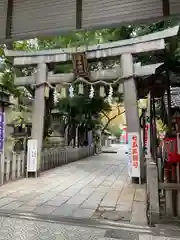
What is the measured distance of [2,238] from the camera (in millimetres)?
3756

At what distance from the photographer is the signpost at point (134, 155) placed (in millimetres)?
8852

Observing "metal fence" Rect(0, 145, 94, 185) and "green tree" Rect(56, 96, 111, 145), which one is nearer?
"metal fence" Rect(0, 145, 94, 185)

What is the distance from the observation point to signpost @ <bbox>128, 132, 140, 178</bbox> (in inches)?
348

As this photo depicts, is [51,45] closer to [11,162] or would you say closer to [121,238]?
[11,162]

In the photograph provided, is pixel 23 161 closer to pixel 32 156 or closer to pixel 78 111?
pixel 32 156

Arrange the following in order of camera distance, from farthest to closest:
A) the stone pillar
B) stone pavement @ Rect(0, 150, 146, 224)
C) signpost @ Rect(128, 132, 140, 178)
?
the stone pillar
signpost @ Rect(128, 132, 140, 178)
stone pavement @ Rect(0, 150, 146, 224)

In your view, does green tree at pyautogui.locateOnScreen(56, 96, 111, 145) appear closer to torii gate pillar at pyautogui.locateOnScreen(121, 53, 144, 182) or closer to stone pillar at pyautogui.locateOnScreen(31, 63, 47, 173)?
stone pillar at pyautogui.locateOnScreen(31, 63, 47, 173)

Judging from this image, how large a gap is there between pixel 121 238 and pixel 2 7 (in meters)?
4.24

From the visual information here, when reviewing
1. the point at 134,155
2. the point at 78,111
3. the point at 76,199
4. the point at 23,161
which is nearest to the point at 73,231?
the point at 76,199

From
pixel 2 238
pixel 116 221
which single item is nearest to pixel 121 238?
pixel 116 221

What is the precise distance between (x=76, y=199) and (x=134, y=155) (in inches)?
132

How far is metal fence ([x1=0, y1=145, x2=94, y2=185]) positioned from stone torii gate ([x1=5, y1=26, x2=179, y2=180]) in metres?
0.87

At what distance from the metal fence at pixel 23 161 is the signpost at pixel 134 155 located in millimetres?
4160

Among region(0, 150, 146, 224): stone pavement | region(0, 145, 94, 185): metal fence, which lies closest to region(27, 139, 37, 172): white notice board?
region(0, 145, 94, 185): metal fence
